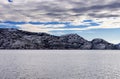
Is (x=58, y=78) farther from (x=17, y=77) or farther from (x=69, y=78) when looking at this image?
(x=17, y=77)

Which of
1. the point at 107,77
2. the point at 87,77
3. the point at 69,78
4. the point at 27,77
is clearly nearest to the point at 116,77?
the point at 107,77

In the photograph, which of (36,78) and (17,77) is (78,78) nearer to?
(36,78)

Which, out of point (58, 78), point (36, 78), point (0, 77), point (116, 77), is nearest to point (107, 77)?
point (116, 77)

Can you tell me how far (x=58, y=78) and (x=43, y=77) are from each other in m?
6.05

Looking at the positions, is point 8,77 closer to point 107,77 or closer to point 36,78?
point 36,78

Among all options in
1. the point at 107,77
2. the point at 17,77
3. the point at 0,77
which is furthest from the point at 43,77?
the point at 107,77

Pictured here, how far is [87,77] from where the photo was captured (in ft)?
318

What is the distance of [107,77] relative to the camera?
97250 mm

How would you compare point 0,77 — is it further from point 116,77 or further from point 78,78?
point 116,77

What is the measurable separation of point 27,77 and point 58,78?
12.1 meters

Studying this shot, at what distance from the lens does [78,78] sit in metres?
93.9

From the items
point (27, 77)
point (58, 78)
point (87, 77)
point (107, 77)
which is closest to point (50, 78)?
point (58, 78)

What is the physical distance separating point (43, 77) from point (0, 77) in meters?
16.5

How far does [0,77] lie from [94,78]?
36.6 meters
